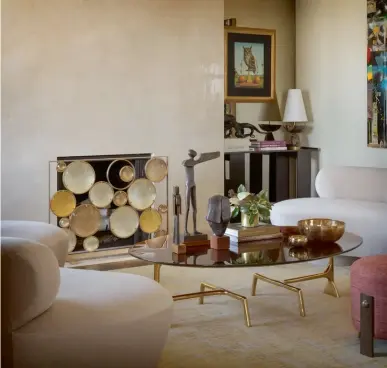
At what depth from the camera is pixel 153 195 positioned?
5.31 metres

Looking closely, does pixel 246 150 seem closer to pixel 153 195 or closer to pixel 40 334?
pixel 153 195

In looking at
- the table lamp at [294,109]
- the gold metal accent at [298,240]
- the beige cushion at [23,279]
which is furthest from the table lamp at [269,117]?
the beige cushion at [23,279]

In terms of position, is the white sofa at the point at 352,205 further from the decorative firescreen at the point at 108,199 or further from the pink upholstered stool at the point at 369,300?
the pink upholstered stool at the point at 369,300

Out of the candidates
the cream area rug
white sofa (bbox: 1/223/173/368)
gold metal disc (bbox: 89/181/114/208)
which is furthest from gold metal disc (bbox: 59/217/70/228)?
white sofa (bbox: 1/223/173/368)

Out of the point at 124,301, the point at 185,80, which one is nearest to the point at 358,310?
the point at 124,301

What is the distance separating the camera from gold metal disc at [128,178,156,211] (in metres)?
5.24

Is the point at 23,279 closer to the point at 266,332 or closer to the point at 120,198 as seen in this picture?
the point at 266,332

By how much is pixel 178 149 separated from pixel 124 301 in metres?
3.06

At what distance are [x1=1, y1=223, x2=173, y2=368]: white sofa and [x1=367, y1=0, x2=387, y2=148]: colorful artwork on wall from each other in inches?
148

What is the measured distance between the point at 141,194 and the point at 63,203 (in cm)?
67

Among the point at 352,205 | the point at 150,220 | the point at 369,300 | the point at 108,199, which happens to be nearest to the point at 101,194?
the point at 108,199

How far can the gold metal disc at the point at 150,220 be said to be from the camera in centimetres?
531

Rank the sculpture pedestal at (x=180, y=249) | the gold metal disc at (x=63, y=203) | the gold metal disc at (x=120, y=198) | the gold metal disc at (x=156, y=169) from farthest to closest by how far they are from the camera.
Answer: the gold metal disc at (x=156, y=169) → the gold metal disc at (x=120, y=198) → the gold metal disc at (x=63, y=203) → the sculpture pedestal at (x=180, y=249)

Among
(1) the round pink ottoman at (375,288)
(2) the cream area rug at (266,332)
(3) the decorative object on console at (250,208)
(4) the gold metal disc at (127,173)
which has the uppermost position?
(4) the gold metal disc at (127,173)
